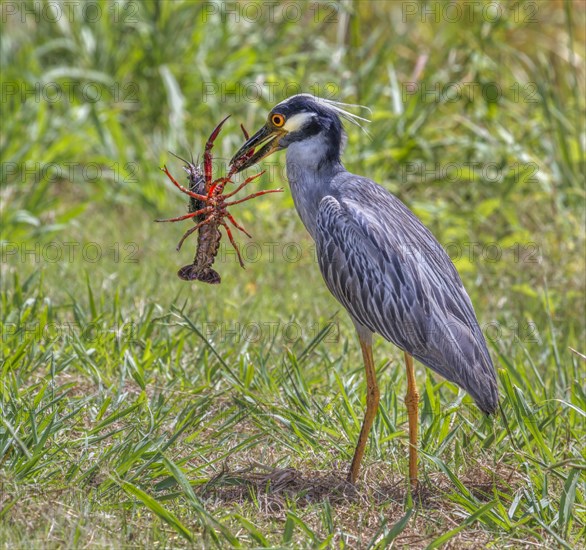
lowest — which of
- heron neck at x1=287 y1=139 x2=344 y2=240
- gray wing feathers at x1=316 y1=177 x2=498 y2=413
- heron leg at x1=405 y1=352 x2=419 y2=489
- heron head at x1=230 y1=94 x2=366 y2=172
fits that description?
heron leg at x1=405 y1=352 x2=419 y2=489

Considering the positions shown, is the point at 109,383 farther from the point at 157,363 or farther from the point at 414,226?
the point at 414,226

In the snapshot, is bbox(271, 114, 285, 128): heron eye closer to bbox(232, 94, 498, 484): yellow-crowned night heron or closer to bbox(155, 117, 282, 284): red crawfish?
bbox(232, 94, 498, 484): yellow-crowned night heron

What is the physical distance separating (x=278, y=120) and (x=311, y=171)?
0.28 metres

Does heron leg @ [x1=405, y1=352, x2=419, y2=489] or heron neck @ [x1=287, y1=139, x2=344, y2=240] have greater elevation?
heron neck @ [x1=287, y1=139, x2=344, y2=240]

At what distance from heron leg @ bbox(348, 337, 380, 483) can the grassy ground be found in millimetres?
90

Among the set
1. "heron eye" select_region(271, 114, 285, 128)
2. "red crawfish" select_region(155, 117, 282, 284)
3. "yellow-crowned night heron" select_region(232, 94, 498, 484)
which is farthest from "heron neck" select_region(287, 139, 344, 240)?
"red crawfish" select_region(155, 117, 282, 284)

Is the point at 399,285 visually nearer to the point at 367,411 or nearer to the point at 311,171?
the point at 367,411

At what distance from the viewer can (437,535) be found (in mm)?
3561

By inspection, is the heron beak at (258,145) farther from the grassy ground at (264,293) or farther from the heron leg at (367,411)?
the heron leg at (367,411)

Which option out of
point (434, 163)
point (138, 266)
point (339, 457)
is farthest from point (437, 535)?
point (434, 163)

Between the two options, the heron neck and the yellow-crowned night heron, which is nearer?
the yellow-crowned night heron

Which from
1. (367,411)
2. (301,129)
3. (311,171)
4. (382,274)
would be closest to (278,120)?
(301,129)

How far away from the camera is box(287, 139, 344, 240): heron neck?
450cm

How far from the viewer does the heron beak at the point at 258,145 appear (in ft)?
14.9
